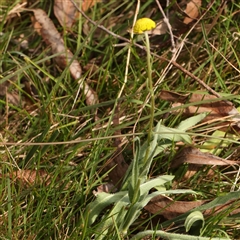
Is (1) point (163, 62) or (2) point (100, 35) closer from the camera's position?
(1) point (163, 62)

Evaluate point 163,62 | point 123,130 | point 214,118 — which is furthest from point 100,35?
point 214,118

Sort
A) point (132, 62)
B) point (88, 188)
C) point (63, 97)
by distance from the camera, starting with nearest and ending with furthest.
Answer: point (88, 188)
point (63, 97)
point (132, 62)

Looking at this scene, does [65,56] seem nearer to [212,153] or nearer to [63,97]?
[63,97]

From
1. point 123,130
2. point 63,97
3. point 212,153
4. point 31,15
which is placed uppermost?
point 31,15

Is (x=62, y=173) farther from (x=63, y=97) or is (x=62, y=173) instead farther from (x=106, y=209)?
(x=63, y=97)

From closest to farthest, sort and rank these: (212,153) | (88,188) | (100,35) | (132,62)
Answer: (88,188), (212,153), (132,62), (100,35)

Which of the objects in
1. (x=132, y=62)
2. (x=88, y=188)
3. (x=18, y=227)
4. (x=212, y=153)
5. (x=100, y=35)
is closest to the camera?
(x=18, y=227)

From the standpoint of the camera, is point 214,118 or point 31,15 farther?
point 31,15

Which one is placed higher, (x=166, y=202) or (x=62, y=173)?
(x=62, y=173)

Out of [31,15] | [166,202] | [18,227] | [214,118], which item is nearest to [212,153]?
Result: [214,118]
